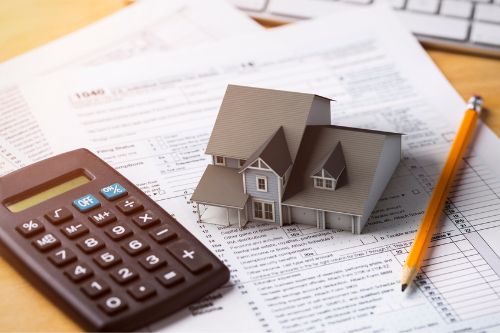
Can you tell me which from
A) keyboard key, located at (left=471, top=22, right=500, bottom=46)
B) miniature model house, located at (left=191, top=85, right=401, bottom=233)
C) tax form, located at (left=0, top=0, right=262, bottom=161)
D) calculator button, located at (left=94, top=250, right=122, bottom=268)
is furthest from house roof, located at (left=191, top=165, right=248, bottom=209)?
keyboard key, located at (left=471, top=22, right=500, bottom=46)

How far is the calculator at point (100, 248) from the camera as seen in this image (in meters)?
0.58

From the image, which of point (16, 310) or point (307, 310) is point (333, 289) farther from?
point (16, 310)

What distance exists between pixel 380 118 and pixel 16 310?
0.41m

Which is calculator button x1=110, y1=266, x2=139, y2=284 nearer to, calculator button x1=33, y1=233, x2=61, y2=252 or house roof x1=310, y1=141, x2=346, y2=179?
calculator button x1=33, y1=233, x2=61, y2=252

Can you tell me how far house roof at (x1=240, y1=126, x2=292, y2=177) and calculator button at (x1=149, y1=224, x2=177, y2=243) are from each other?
0.08 meters

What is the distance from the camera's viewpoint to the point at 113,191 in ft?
2.23

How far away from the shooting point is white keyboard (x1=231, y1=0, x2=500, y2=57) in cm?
94

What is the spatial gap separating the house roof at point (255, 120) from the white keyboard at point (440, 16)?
1.03 feet

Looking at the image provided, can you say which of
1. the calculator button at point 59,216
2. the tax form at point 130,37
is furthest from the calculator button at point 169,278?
the tax form at point 130,37

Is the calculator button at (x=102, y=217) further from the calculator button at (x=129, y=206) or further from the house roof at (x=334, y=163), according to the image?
the house roof at (x=334, y=163)

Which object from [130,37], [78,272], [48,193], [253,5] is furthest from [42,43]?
[78,272]

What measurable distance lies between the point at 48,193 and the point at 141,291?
15 cm

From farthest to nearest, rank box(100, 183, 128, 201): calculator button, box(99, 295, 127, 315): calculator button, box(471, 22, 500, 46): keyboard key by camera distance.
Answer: box(471, 22, 500, 46): keyboard key
box(100, 183, 128, 201): calculator button
box(99, 295, 127, 315): calculator button

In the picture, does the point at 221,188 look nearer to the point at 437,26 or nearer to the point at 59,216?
the point at 59,216
